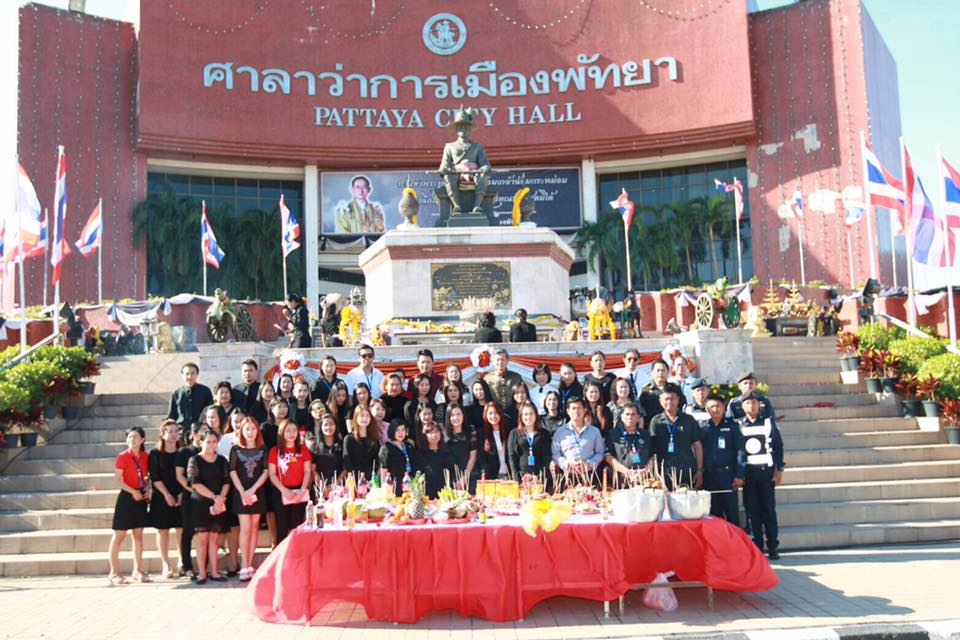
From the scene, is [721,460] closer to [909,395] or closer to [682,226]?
[909,395]

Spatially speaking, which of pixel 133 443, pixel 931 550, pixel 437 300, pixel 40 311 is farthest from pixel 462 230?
pixel 40 311

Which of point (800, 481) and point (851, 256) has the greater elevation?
point (851, 256)

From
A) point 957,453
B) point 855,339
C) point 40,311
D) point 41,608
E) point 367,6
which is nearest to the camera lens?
point 41,608

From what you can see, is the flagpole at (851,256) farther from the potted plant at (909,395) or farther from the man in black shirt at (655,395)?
the man in black shirt at (655,395)

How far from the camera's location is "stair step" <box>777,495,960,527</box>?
9258 millimetres

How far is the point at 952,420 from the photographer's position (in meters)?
11.2

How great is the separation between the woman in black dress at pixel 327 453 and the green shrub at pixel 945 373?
8106mm

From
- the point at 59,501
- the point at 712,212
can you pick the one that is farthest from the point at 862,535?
the point at 712,212

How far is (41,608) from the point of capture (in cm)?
715

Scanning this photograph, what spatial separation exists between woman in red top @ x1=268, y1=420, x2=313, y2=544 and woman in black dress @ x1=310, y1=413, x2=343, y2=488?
137 millimetres

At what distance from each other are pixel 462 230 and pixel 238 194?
75.7 feet

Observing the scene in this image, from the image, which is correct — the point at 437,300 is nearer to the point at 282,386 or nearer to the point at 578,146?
the point at 282,386

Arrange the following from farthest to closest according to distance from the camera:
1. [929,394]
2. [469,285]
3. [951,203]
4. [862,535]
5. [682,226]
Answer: [682,226], [469,285], [951,203], [929,394], [862,535]

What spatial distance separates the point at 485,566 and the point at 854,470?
577 centimetres
